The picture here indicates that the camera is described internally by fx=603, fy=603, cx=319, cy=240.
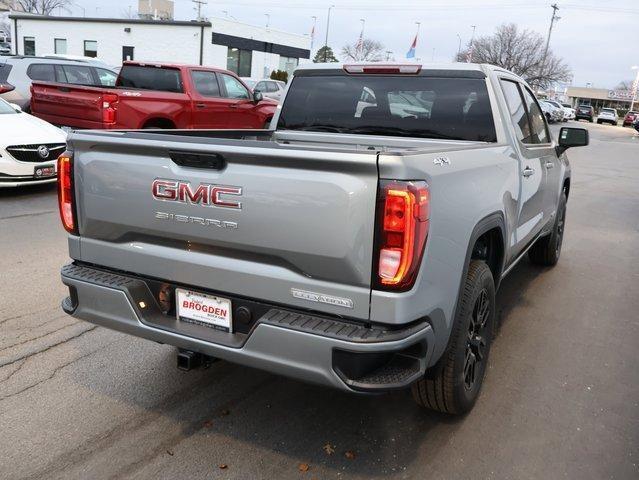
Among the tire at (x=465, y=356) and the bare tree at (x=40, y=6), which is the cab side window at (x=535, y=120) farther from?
the bare tree at (x=40, y=6)

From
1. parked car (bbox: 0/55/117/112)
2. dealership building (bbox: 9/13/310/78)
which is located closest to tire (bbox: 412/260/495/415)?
parked car (bbox: 0/55/117/112)

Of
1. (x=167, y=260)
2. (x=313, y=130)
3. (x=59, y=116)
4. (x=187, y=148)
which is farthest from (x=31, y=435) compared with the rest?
(x=59, y=116)

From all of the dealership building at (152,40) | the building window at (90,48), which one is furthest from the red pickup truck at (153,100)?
the building window at (90,48)

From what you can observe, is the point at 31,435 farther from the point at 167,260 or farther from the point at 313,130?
the point at 313,130

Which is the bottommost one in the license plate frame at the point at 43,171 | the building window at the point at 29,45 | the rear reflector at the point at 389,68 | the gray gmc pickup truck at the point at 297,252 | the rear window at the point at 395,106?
the license plate frame at the point at 43,171

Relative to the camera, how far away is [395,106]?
4297 mm

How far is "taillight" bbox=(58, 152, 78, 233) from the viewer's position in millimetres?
3076

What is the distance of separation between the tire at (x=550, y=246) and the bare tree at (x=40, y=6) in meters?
78.4

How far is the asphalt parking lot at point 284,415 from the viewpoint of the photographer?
112 inches

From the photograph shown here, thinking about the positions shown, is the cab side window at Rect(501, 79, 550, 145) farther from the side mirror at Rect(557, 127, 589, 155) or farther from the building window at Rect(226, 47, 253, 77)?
the building window at Rect(226, 47, 253, 77)

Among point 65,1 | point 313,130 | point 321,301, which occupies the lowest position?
point 321,301

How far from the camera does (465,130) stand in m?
4.06

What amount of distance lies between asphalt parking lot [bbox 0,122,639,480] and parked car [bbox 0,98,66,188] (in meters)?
3.84

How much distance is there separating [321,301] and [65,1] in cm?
8405
